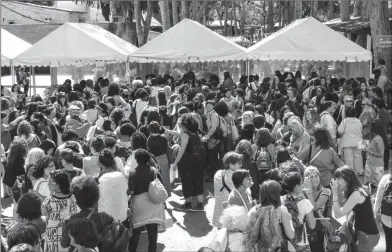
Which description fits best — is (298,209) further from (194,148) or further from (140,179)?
(194,148)

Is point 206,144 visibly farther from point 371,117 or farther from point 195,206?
point 371,117

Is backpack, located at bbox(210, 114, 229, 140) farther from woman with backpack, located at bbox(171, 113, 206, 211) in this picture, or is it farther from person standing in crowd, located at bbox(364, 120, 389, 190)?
person standing in crowd, located at bbox(364, 120, 389, 190)

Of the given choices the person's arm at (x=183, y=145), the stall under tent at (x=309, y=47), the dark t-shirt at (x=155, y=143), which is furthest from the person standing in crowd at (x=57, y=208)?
the stall under tent at (x=309, y=47)

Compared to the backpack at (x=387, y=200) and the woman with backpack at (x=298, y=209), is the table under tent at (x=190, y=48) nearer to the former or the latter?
the backpack at (x=387, y=200)

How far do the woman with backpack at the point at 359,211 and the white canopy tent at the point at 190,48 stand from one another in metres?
10.6

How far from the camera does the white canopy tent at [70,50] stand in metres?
17.7

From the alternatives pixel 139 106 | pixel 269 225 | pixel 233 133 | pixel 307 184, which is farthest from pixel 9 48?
pixel 269 225

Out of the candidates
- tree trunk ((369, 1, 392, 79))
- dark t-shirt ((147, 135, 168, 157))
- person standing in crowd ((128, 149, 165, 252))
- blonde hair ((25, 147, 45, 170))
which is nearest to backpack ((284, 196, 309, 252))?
person standing in crowd ((128, 149, 165, 252))

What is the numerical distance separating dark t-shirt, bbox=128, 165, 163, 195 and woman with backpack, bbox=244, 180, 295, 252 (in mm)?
2043

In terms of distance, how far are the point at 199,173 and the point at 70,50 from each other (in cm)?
918

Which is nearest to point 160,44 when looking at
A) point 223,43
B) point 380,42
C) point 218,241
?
point 223,43

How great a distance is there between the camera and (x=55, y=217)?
19.2 ft

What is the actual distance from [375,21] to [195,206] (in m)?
13.6

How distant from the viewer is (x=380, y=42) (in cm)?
1789
